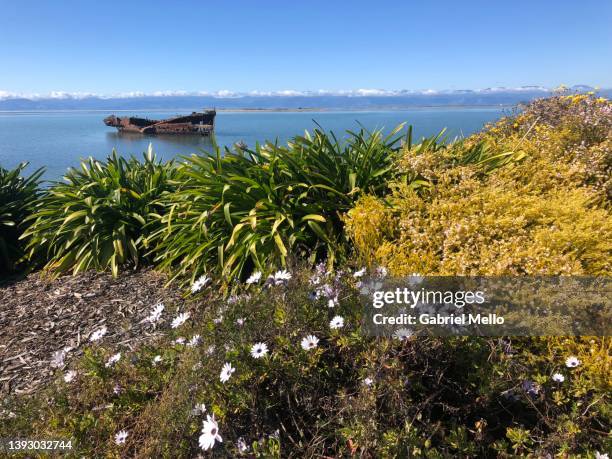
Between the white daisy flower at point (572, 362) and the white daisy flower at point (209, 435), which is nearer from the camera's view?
the white daisy flower at point (209, 435)

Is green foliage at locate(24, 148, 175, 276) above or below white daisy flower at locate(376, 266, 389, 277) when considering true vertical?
below

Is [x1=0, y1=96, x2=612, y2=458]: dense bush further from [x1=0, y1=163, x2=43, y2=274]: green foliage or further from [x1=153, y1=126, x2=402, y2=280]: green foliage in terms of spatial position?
[x1=0, y1=163, x2=43, y2=274]: green foliage

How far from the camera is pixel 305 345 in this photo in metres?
1.82

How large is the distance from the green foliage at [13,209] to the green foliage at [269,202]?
2.35 metres

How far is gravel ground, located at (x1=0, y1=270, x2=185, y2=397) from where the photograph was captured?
3021 millimetres

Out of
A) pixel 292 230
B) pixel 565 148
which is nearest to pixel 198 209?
pixel 292 230

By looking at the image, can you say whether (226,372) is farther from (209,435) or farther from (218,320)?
(218,320)

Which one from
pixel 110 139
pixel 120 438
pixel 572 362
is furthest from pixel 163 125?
pixel 572 362

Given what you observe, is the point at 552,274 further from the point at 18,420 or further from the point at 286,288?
the point at 18,420

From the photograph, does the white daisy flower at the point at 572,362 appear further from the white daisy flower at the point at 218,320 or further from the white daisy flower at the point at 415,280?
the white daisy flower at the point at 218,320

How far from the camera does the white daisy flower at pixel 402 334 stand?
1773 millimetres

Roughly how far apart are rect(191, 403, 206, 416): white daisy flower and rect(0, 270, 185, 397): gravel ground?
3.93 feet

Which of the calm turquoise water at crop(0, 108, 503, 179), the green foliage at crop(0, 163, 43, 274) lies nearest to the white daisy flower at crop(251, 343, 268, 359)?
the calm turquoise water at crop(0, 108, 503, 179)

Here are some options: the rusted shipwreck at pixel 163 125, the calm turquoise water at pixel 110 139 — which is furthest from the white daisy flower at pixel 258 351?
the rusted shipwreck at pixel 163 125
